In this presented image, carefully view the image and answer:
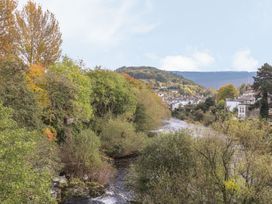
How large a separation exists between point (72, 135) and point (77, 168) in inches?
191

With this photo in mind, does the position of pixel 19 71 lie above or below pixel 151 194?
above

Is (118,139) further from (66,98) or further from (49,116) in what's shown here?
(49,116)

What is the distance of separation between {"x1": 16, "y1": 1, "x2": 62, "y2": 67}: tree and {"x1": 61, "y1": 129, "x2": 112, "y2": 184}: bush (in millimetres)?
13366

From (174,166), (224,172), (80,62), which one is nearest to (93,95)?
(80,62)

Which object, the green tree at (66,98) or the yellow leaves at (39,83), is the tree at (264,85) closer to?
the green tree at (66,98)

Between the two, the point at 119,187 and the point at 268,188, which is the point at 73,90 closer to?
the point at 119,187

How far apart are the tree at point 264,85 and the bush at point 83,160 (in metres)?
37.9

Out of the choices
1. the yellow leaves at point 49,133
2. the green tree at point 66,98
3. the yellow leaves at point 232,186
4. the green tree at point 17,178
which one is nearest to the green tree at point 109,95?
the green tree at point 66,98

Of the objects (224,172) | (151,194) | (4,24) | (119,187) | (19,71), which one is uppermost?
(4,24)

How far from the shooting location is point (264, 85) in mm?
66312

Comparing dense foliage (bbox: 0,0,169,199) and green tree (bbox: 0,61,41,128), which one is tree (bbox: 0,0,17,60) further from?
green tree (bbox: 0,61,41,128)

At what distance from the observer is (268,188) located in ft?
62.0

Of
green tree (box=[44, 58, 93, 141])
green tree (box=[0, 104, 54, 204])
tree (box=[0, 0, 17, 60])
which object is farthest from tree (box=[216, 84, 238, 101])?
green tree (box=[0, 104, 54, 204])

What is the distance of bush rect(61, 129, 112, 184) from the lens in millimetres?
34000
